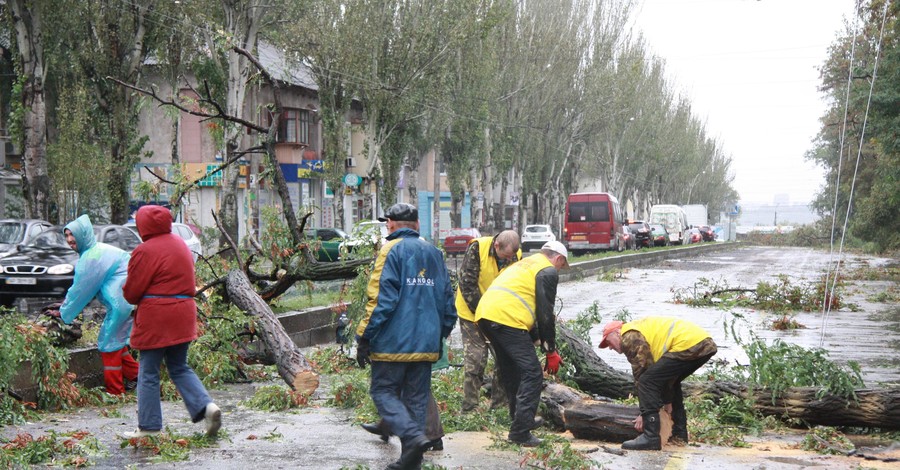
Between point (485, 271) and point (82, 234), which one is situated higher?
point (82, 234)

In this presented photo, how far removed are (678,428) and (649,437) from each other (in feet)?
1.51

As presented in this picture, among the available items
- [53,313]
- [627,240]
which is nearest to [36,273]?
[53,313]

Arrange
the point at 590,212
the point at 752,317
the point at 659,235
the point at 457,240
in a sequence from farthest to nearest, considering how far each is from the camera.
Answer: the point at 659,235, the point at 590,212, the point at 457,240, the point at 752,317

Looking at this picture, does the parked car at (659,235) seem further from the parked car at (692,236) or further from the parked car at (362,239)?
the parked car at (362,239)

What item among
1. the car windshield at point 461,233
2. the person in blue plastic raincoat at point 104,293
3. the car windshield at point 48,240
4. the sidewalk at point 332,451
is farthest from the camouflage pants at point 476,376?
the car windshield at point 461,233

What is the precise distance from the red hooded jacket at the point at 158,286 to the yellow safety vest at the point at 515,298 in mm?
2020

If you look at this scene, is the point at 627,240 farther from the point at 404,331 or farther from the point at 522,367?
the point at 404,331

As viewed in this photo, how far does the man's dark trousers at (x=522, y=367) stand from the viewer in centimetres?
682

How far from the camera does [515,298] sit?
274 inches

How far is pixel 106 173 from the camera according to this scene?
30.2m

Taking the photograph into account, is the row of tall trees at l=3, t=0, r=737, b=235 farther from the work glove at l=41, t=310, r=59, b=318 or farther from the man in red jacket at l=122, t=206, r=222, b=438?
the man in red jacket at l=122, t=206, r=222, b=438

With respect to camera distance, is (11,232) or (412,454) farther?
(11,232)

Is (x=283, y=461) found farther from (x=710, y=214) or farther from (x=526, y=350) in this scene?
(x=710, y=214)

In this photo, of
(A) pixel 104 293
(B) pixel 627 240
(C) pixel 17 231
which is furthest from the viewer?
(B) pixel 627 240
